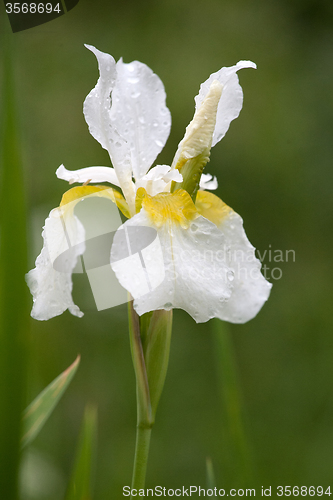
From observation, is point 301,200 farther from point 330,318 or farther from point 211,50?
point 211,50

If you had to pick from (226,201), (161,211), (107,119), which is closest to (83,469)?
(161,211)

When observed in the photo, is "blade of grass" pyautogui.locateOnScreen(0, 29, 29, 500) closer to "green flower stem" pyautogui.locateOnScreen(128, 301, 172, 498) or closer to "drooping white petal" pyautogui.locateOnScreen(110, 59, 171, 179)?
"green flower stem" pyautogui.locateOnScreen(128, 301, 172, 498)

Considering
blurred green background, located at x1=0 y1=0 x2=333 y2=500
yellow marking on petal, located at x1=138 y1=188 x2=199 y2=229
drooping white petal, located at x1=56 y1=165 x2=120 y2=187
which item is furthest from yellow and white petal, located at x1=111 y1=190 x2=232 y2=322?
blurred green background, located at x1=0 y1=0 x2=333 y2=500

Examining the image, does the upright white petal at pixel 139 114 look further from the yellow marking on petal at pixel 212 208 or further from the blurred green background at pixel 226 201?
the blurred green background at pixel 226 201

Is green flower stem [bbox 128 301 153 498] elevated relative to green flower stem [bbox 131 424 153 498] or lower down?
elevated

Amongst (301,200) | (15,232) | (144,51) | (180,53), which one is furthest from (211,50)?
(15,232)

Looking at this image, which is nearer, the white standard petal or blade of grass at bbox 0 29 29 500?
blade of grass at bbox 0 29 29 500

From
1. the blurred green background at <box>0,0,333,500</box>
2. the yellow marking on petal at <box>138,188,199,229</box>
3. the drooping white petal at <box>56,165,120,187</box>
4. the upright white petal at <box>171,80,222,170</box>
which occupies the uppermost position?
the upright white petal at <box>171,80,222,170</box>

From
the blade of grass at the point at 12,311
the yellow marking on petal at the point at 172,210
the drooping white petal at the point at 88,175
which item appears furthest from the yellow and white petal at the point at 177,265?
the blade of grass at the point at 12,311
